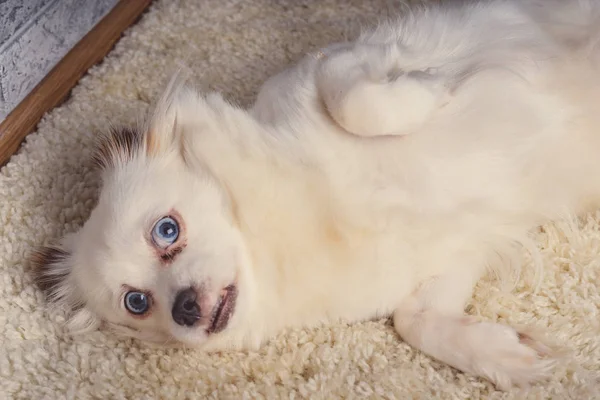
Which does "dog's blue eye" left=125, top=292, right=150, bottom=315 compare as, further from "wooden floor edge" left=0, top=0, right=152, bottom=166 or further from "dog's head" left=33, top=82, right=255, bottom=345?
"wooden floor edge" left=0, top=0, right=152, bottom=166

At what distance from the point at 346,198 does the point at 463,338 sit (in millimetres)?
464

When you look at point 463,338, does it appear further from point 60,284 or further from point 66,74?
point 66,74

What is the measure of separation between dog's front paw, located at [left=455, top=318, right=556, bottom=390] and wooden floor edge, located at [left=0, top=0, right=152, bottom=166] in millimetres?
1633

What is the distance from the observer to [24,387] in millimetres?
1705

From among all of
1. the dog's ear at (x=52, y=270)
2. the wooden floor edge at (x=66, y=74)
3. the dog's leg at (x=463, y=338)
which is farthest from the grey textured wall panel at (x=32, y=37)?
the dog's leg at (x=463, y=338)

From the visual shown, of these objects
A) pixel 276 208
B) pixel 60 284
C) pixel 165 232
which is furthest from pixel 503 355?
pixel 60 284

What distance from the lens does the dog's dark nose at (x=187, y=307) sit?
1.57 meters

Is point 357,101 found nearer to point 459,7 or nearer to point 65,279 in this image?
point 459,7

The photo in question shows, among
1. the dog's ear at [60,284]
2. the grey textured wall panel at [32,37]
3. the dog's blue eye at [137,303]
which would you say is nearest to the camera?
the dog's blue eye at [137,303]

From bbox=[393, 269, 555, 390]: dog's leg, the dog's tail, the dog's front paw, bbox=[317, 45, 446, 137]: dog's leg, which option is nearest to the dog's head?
bbox=[317, 45, 446, 137]: dog's leg

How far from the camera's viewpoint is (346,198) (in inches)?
64.7

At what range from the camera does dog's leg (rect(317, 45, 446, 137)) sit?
158 centimetres

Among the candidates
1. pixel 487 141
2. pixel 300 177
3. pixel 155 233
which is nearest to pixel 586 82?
pixel 487 141

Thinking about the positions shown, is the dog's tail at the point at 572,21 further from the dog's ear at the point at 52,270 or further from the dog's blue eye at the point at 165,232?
the dog's ear at the point at 52,270
